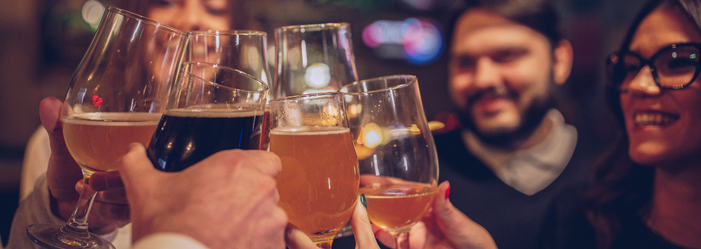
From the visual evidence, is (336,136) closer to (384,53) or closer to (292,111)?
(292,111)

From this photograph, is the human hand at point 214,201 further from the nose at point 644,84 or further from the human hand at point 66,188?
the nose at point 644,84

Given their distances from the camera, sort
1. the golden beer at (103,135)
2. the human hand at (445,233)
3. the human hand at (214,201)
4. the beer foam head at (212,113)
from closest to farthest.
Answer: the human hand at (214,201) → the beer foam head at (212,113) → the golden beer at (103,135) → the human hand at (445,233)

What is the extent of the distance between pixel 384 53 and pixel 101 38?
7.78 meters

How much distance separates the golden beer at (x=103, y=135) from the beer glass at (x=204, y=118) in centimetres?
14

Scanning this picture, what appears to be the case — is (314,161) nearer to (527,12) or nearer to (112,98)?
(112,98)

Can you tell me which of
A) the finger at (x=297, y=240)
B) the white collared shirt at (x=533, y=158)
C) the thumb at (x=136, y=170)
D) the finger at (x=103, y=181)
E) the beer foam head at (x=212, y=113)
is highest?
the beer foam head at (x=212, y=113)

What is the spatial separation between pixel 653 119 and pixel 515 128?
1923mm

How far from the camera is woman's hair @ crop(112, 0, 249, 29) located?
5.84 ft

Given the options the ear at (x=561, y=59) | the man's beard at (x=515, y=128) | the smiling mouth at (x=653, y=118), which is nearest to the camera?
the smiling mouth at (x=653, y=118)

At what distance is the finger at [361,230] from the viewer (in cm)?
85

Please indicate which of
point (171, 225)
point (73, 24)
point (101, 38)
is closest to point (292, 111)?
point (171, 225)

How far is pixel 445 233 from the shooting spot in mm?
1381

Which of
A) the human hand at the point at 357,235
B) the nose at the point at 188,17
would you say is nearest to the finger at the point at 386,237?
the human hand at the point at 357,235

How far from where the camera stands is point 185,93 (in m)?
0.75
